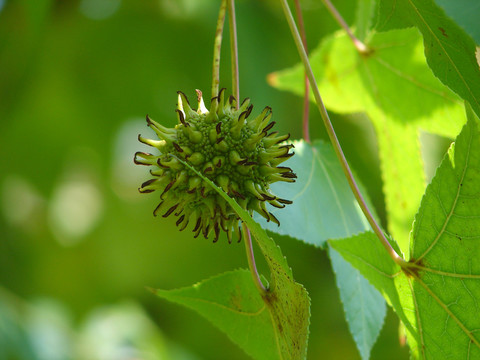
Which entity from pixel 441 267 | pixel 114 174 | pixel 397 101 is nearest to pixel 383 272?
pixel 441 267

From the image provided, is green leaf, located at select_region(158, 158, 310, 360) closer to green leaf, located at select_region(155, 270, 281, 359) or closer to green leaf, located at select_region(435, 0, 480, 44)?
green leaf, located at select_region(155, 270, 281, 359)

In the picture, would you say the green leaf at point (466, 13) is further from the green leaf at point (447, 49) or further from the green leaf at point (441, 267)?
the green leaf at point (441, 267)

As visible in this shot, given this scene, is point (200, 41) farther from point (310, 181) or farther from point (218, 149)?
point (218, 149)

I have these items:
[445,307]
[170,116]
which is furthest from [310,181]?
[170,116]

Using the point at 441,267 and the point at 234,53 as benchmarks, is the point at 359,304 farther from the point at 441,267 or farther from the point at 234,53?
the point at 234,53

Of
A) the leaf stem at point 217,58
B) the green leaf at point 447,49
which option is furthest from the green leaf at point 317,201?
the green leaf at point 447,49

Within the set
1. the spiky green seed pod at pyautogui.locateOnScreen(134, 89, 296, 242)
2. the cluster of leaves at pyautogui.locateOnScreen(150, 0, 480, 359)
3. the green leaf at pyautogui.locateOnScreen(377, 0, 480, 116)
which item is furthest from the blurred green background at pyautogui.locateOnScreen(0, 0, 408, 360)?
the green leaf at pyautogui.locateOnScreen(377, 0, 480, 116)
